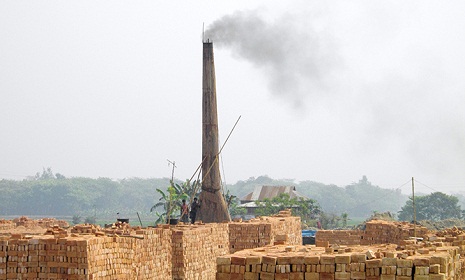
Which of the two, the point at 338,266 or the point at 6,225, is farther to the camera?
the point at 6,225

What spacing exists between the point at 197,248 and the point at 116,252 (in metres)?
5.36

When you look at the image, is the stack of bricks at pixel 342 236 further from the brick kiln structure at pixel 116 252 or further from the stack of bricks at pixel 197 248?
the brick kiln structure at pixel 116 252

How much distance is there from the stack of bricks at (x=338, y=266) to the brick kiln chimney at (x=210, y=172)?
1787 cm

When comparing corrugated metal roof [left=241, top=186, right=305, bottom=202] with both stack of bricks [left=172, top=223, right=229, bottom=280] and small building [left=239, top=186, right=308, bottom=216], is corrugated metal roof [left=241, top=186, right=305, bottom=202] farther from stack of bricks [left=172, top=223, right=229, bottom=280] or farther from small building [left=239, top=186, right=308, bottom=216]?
stack of bricks [left=172, top=223, right=229, bottom=280]

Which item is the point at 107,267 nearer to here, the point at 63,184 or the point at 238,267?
the point at 238,267

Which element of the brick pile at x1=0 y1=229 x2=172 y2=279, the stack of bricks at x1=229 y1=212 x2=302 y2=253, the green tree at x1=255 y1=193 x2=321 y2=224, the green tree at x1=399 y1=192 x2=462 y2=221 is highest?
the green tree at x1=399 y1=192 x2=462 y2=221

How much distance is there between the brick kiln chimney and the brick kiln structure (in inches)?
215

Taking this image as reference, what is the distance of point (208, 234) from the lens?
24078 millimetres

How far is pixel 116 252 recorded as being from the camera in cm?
1797

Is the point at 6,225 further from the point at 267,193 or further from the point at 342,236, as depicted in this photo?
the point at 267,193

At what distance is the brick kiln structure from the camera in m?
16.6

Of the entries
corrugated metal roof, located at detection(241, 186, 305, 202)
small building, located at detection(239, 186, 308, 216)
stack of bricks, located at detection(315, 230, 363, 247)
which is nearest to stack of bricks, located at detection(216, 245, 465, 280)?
stack of bricks, located at detection(315, 230, 363, 247)

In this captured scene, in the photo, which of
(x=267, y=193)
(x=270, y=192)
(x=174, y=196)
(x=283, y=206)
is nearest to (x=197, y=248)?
(x=174, y=196)

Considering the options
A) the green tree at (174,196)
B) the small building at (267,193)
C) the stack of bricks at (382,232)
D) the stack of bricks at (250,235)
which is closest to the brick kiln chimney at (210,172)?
the green tree at (174,196)
